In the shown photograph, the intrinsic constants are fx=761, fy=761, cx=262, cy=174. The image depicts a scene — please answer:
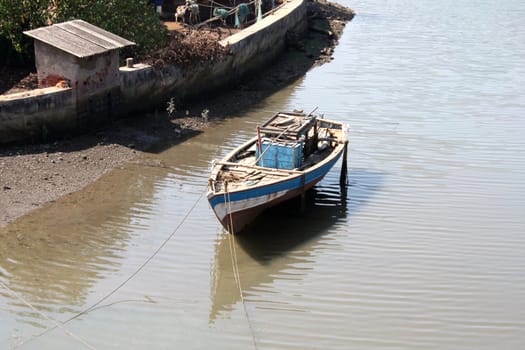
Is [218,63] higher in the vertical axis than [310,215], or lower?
higher

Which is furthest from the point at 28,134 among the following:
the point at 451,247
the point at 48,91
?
the point at 451,247

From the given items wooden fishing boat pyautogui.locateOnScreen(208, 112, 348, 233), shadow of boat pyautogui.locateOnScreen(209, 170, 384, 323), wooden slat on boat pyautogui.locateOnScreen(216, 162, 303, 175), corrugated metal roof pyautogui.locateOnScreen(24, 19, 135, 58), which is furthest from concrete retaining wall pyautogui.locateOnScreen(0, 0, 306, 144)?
shadow of boat pyautogui.locateOnScreen(209, 170, 384, 323)

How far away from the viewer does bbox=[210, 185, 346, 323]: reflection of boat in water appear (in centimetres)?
1049

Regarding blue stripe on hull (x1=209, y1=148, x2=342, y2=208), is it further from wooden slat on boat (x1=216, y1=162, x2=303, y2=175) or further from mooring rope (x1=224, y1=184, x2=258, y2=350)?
wooden slat on boat (x1=216, y1=162, x2=303, y2=175)

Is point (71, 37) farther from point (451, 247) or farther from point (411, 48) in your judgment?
point (411, 48)

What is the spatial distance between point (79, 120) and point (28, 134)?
1176 millimetres

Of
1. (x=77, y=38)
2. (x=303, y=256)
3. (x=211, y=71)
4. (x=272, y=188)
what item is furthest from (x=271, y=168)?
(x=211, y=71)

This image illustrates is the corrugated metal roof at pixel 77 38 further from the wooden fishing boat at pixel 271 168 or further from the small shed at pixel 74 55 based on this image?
the wooden fishing boat at pixel 271 168

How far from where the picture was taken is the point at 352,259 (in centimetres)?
1130

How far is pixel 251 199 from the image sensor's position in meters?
11.2

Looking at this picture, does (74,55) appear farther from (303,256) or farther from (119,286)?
(303,256)

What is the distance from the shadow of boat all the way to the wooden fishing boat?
0.41 meters

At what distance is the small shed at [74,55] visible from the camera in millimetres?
14163

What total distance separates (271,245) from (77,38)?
19.3 ft
